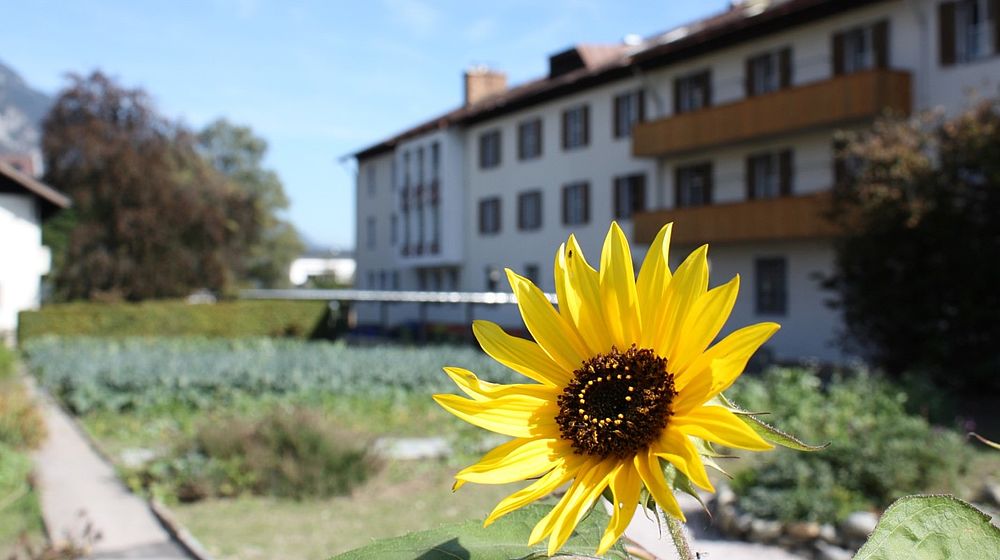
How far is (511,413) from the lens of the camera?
80 cm

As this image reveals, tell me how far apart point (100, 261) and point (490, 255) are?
1421 cm

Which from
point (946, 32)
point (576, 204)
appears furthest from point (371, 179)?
point (946, 32)

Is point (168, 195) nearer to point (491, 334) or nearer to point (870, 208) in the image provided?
point (870, 208)

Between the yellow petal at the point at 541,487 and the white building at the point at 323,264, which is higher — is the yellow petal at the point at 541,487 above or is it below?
below

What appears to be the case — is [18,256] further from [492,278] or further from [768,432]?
[768,432]

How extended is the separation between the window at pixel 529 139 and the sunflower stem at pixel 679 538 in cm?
3342

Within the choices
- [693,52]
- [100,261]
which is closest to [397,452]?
[693,52]

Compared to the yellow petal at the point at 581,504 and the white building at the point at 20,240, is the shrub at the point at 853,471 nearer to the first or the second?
the yellow petal at the point at 581,504

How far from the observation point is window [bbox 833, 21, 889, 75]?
71.4 ft

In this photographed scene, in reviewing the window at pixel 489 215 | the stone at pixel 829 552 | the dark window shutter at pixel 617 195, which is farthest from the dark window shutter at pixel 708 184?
the stone at pixel 829 552

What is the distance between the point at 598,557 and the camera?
678mm

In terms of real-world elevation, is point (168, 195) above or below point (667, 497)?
above

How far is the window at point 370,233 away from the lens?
48062 millimetres

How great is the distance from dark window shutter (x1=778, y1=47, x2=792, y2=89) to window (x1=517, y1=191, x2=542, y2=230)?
1127 centimetres
